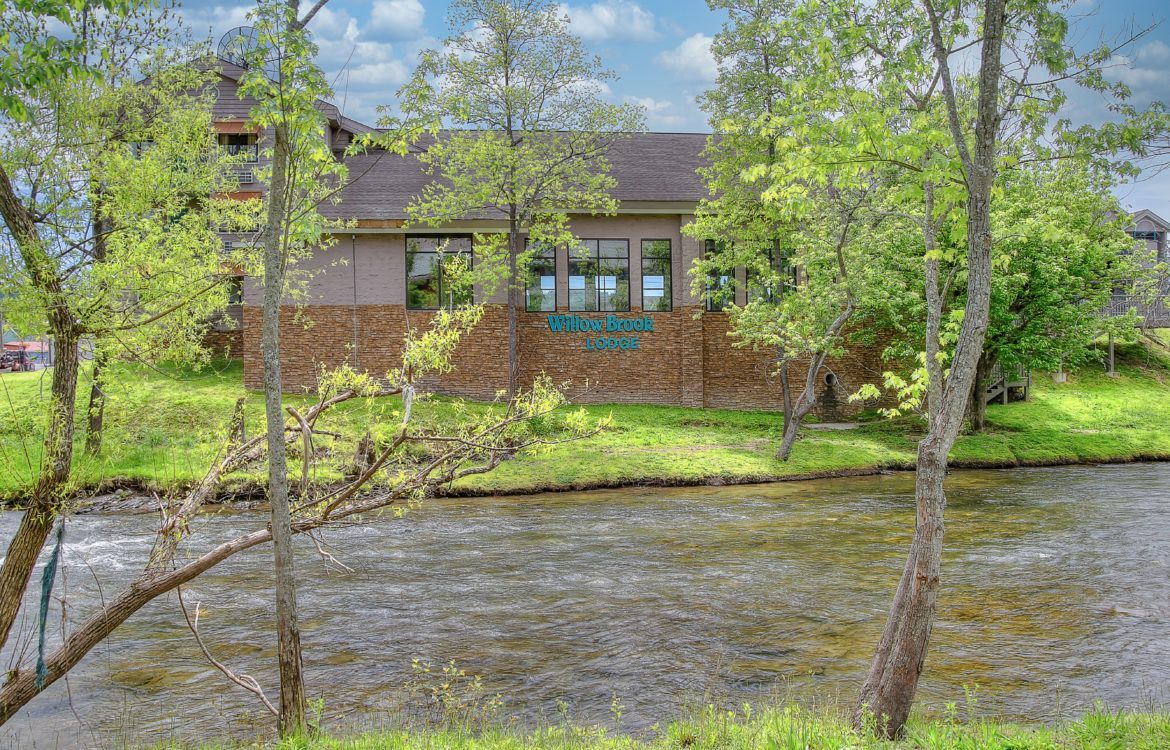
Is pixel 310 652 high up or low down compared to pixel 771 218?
down

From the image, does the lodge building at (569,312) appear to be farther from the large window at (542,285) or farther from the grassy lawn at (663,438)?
the grassy lawn at (663,438)

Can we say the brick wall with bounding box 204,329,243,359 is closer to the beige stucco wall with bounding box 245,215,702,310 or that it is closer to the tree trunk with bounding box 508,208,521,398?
the beige stucco wall with bounding box 245,215,702,310

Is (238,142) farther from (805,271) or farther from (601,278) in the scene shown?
(805,271)

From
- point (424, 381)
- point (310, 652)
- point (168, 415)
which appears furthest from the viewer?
point (424, 381)

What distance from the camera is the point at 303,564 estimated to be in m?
13.4

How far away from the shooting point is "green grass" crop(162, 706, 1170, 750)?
5422 mm

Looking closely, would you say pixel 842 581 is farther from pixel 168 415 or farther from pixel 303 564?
pixel 168 415

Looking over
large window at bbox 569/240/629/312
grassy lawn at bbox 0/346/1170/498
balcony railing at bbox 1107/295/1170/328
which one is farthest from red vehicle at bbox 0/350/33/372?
balcony railing at bbox 1107/295/1170/328

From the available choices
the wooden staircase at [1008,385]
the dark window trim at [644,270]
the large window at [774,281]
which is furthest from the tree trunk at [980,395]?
the dark window trim at [644,270]

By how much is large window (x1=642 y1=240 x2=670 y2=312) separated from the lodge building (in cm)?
3

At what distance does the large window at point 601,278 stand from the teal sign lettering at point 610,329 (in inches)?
15.5

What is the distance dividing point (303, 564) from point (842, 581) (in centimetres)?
810

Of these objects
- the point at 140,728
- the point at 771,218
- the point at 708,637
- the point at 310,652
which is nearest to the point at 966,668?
the point at 708,637

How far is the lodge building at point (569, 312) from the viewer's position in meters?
26.6
